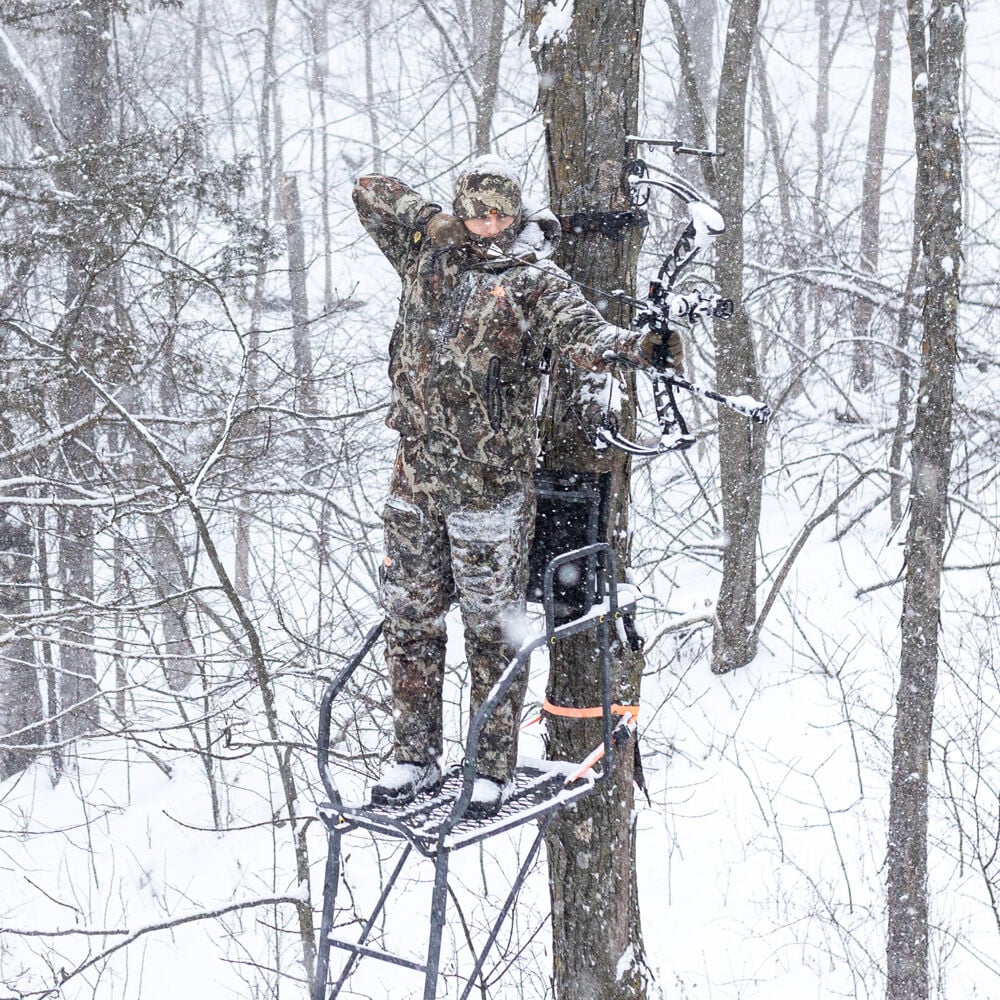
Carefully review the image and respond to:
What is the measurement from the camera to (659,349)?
313 centimetres

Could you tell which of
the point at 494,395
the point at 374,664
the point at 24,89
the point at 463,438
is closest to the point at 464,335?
the point at 494,395

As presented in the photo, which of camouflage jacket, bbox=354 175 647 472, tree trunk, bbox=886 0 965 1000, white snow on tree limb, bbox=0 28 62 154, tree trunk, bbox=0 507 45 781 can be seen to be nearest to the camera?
camouflage jacket, bbox=354 175 647 472

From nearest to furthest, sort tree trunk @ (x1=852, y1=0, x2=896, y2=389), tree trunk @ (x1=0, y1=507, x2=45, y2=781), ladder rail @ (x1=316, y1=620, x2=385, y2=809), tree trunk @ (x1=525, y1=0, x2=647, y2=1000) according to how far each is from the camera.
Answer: ladder rail @ (x1=316, y1=620, x2=385, y2=809)
tree trunk @ (x1=525, y1=0, x2=647, y2=1000)
tree trunk @ (x1=0, y1=507, x2=45, y2=781)
tree trunk @ (x1=852, y1=0, x2=896, y2=389)

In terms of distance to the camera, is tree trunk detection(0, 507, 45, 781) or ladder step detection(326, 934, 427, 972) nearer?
ladder step detection(326, 934, 427, 972)

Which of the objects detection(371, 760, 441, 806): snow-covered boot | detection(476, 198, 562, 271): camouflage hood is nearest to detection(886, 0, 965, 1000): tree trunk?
detection(476, 198, 562, 271): camouflage hood

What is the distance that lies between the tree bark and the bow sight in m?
5.08

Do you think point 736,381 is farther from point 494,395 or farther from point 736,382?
point 494,395

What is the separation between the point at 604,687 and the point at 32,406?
309 inches

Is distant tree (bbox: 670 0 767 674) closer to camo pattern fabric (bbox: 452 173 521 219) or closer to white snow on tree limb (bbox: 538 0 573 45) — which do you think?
white snow on tree limb (bbox: 538 0 573 45)

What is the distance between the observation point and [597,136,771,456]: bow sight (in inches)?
121

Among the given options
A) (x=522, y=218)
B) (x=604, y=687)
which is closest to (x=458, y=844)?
(x=604, y=687)

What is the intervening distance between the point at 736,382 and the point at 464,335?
5.63m

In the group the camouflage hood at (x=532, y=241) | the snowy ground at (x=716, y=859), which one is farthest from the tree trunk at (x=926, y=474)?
the camouflage hood at (x=532, y=241)

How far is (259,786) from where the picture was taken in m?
12.1
